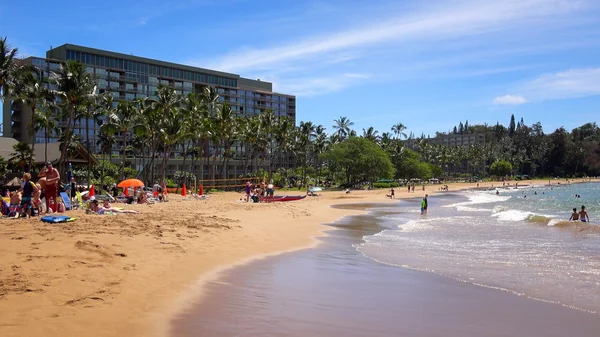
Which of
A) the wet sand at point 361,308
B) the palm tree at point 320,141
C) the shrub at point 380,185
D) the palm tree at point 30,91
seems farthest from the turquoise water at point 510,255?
the palm tree at point 320,141

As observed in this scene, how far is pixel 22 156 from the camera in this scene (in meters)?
34.9

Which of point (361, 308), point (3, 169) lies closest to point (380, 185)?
point (3, 169)

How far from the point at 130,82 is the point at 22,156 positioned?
52601 mm

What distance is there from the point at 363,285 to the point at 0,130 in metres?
72.6

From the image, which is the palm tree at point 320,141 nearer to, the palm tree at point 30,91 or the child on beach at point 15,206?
the palm tree at point 30,91

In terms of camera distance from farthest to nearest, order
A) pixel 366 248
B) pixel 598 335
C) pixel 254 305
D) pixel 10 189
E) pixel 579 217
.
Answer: pixel 10 189
pixel 579 217
pixel 366 248
pixel 254 305
pixel 598 335

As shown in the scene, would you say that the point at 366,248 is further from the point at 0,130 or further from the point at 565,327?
the point at 0,130

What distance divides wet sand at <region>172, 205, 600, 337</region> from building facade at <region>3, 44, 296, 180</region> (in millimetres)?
57649

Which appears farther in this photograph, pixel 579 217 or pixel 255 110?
pixel 255 110

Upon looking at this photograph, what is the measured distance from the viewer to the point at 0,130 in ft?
218

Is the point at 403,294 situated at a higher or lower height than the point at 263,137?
lower

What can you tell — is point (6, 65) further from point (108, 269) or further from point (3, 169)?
point (108, 269)

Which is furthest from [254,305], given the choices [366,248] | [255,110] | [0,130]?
[255,110]

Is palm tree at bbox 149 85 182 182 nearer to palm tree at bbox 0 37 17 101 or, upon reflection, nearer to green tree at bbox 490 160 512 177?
palm tree at bbox 0 37 17 101
